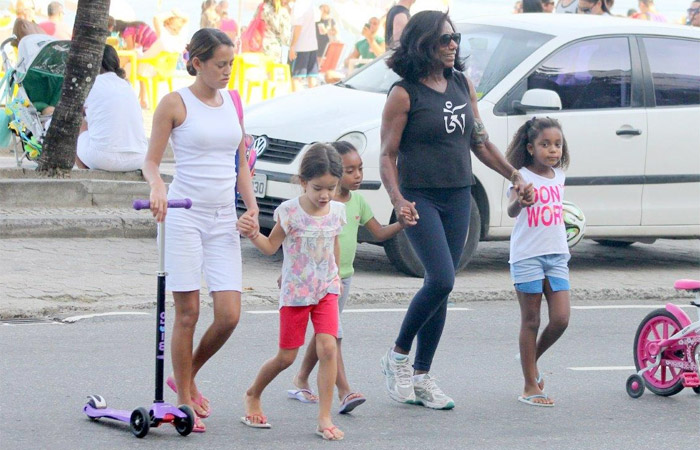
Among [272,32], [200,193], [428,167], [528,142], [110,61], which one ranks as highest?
[272,32]

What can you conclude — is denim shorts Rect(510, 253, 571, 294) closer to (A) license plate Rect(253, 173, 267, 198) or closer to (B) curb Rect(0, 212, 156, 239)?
(A) license plate Rect(253, 173, 267, 198)

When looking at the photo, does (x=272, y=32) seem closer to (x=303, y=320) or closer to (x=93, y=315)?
(x=93, y=315)

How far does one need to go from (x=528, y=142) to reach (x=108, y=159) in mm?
6311

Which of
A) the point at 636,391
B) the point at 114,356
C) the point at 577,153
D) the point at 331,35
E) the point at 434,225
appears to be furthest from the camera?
the point at 331,35

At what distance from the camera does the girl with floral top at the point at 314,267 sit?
18.4ft

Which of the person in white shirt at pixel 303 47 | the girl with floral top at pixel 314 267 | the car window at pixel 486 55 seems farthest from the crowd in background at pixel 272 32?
the girl with floral top at pixel 314 267

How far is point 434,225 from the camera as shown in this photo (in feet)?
20.1

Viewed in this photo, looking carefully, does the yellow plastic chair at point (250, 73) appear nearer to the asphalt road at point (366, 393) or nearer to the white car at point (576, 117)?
the white car at point (576, 117)

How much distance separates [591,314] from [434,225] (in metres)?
3.22

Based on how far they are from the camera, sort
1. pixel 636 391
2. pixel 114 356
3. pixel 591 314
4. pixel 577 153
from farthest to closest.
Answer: pixel 577 153 < pixel 591 314 < pixel 114 356 < pixel 636 391

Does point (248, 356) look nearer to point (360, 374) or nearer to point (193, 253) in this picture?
point (360, 374)

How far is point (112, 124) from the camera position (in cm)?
1178

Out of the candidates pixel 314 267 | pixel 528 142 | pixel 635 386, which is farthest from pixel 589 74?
pixel 314 267

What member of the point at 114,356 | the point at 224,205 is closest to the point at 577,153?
the point at 114,356
